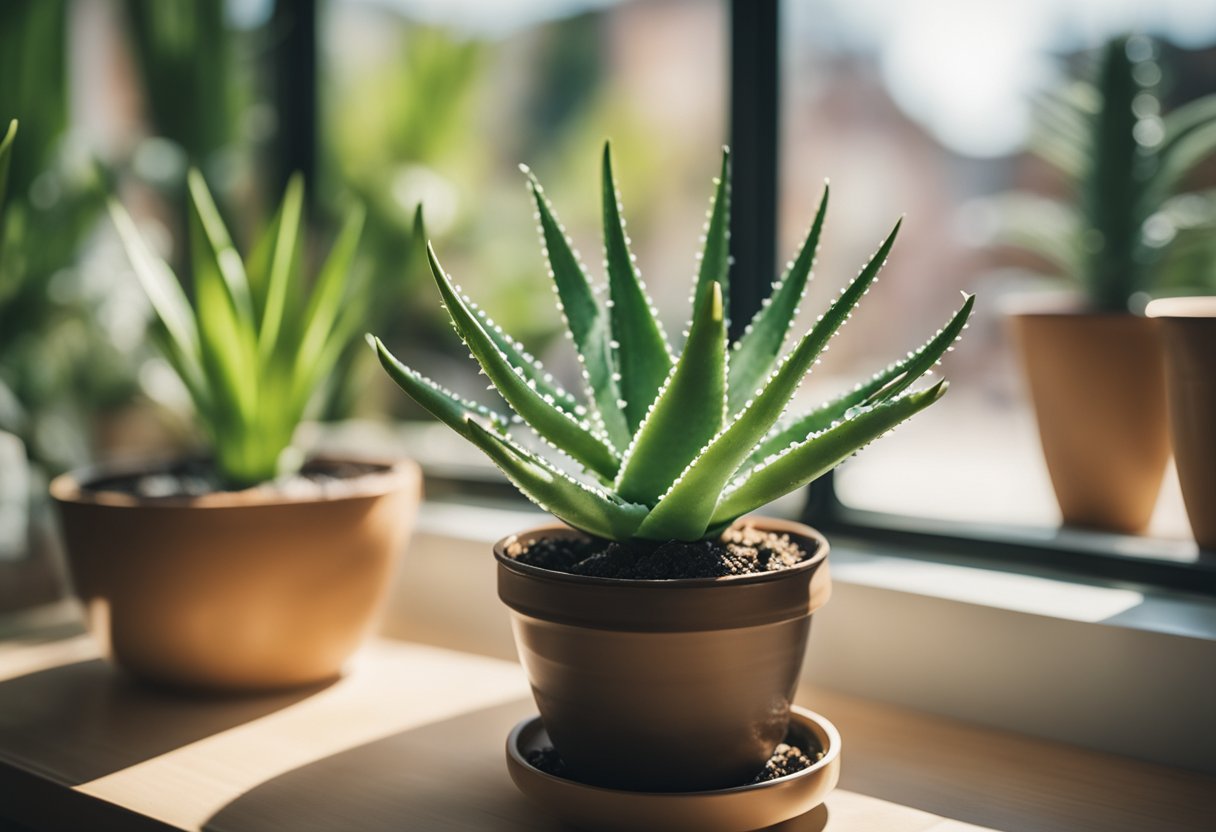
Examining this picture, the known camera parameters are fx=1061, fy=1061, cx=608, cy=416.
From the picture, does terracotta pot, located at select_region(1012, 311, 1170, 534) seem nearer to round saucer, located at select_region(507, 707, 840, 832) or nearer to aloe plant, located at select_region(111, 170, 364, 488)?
round saucer, located at select_region(507, 707, 840, 832)

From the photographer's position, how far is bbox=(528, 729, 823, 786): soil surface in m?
0.60

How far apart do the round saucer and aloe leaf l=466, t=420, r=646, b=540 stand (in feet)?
0.45

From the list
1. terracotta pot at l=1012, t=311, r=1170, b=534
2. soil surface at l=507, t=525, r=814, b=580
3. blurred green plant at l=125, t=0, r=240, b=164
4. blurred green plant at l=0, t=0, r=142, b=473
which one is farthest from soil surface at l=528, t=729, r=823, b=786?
blurred green plant at l=125, t=0, r=240, b=164

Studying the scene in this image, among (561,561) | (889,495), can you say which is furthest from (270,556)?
(889,495)

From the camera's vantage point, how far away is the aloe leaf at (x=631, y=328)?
63cm

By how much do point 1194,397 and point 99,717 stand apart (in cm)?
81

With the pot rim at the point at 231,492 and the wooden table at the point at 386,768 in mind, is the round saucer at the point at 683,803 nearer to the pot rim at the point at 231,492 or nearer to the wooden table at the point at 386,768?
the wooden table at the point at 386,768

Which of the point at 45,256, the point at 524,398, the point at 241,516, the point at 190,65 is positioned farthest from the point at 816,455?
the point at 190,65

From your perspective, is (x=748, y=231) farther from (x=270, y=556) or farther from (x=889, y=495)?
(x=270, y=556)

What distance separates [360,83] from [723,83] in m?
0.76

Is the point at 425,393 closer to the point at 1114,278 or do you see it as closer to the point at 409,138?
the point at 1114,278

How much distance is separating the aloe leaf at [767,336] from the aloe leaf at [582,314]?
2.9 inches

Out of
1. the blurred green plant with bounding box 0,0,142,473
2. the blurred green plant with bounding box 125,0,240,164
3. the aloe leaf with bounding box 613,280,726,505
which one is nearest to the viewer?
the aloe leaf with bounding box 613,280,726,505

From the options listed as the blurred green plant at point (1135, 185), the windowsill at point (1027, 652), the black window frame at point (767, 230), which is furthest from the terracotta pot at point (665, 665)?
the blurred green plant at point (1135, 185)
